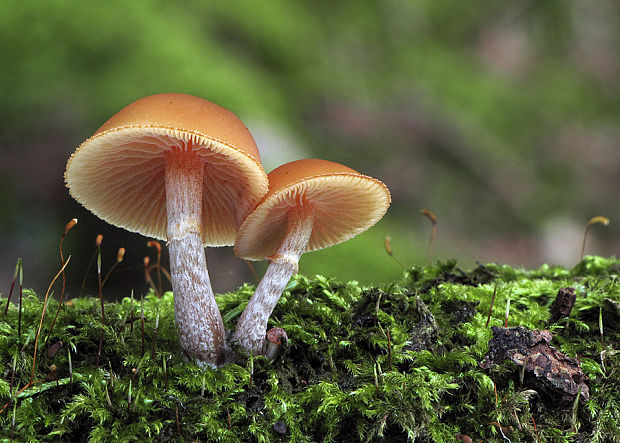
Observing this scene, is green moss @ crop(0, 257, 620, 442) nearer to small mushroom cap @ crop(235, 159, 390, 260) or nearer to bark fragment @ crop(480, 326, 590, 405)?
bark fragment @ crop(480, 326, 590, 405)

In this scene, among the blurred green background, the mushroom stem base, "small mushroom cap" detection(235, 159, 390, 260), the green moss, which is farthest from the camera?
the blurred green background

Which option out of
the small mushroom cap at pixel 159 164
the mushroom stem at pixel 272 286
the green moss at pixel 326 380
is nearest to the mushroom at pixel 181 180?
the small mushroom cap at pixel 159 164

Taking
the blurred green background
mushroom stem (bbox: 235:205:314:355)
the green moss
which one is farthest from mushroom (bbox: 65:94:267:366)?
the blurred green background

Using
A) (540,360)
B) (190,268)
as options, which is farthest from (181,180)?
(540,360)

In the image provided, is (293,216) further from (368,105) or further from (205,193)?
(368,105)

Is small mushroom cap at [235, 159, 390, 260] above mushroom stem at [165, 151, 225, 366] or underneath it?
above

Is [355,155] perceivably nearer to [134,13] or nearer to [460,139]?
[460,139]

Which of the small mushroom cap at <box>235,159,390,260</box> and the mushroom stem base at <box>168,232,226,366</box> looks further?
the mushroom stem base at <box>168,232,226,366</box>
